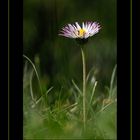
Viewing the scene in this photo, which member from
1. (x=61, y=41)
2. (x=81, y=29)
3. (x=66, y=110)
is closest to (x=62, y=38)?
(x=61, y=41)

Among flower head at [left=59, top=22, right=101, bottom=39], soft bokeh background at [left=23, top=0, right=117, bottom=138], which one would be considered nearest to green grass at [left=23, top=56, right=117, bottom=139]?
soft bokeh background at [left=23, top=0, right=117, bottom=138]

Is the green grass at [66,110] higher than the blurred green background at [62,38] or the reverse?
the reverse

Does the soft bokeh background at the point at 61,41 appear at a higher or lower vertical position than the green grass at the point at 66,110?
higher

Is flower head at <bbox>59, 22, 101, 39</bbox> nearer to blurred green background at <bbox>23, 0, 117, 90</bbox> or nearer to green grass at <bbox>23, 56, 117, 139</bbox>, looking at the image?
blurred green background at <bbox>23, 0, 117, 90</bbox>

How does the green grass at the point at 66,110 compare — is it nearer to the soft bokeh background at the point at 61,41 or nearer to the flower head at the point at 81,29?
the soft bokeh background at the point at 61,41

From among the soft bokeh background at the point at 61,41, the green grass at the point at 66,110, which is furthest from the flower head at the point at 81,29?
the green grass at the point at 66,110
